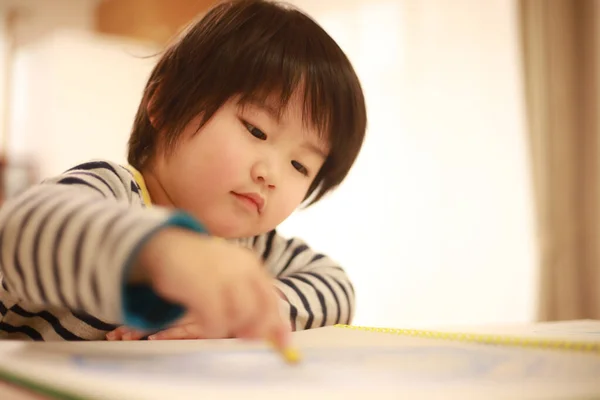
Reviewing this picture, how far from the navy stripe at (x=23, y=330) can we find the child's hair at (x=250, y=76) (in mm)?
278

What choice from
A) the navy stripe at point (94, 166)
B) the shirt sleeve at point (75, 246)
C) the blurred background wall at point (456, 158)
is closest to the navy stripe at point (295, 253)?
the navy stripe at point (94, 166)

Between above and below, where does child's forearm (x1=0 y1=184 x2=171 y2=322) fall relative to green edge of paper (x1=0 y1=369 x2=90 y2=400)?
above

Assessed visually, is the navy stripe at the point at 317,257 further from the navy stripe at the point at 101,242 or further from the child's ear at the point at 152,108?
the navy stripe at the point at 101,242

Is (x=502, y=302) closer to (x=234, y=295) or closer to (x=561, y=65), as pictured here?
(x=561, y=65)

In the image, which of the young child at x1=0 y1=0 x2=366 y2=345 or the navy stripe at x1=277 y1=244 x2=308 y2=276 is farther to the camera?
the navy stripe at x1=277 y1=244 x2=308 y2=276

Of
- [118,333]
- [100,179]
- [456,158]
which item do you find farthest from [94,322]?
[456,158]

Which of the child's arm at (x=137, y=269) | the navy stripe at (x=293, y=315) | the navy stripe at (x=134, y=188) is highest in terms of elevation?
the navy stripe at (x=134, y=188)

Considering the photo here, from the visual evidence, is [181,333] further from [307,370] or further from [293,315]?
[307,370]

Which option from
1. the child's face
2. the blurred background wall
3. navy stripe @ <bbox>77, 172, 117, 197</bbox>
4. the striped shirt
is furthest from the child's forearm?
the blurred background wall

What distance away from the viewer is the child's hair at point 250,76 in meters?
0.74

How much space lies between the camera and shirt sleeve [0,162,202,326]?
327 millimetres

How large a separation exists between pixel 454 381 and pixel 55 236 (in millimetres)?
257

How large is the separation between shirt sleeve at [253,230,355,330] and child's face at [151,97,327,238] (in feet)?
0.33

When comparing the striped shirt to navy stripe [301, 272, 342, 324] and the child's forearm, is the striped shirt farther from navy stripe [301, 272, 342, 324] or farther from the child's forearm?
navy stripe [301, 272, 342, 324]
